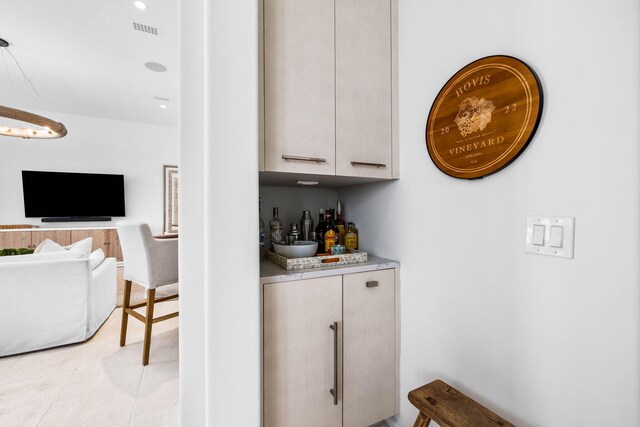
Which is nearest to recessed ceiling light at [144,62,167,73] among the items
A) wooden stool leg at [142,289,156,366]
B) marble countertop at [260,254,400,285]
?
wooden stool leg at [142,289,156,366]

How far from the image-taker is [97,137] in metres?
4.93

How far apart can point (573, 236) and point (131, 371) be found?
101 inches

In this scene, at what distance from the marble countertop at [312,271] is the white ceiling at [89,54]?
8.34 feet

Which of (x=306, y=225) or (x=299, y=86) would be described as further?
(x=306, y=225)

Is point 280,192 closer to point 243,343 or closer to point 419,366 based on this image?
point 243,343

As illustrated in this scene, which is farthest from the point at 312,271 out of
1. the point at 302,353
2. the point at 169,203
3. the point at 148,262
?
the point at 169,203

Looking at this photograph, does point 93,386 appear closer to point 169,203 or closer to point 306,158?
point 306,158

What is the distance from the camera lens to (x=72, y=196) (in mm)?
4812

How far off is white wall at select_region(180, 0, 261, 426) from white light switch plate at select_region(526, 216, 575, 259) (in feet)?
2.97

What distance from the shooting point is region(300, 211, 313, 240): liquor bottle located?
5.25ft

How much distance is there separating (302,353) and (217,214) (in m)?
0.65

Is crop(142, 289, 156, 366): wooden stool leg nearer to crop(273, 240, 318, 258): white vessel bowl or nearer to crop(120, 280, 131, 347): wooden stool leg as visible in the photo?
crop(120, 280, 131, 347): wooden stool leg

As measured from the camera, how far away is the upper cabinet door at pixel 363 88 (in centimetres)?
118

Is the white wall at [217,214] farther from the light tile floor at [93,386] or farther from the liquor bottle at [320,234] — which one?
the light tile floor at [93,386]
